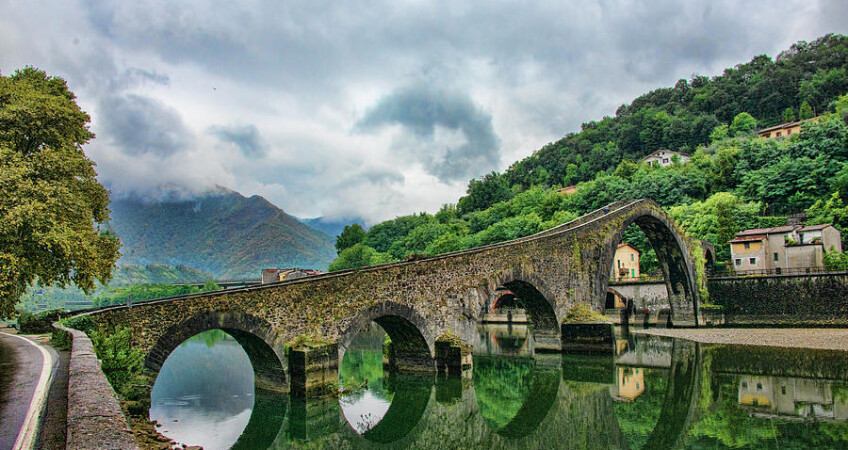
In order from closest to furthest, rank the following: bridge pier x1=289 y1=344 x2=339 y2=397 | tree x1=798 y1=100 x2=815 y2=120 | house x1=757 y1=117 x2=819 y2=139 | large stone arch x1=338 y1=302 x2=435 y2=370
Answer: bridge pier x1=289 y1=344 x2=339 y2=397, large stone arch x1=338 y1=302 x2=435 y2=370, house x1=757 y1=117 x2=819 y2=139, tree x1=798 y1=100 x2=815 y2=120

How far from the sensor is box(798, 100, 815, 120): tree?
232 ft

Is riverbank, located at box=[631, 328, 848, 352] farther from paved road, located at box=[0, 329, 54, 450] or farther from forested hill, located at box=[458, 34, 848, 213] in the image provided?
forested hill, located at box=[458, 34, 848, 213]

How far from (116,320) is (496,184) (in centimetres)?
8390

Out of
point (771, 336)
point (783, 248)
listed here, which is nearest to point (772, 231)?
point (783, 248)

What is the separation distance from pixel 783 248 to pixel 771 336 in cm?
1498

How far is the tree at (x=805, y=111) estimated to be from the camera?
7068 cm

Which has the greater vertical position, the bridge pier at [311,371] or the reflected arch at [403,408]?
the bridge pier at [311,371]

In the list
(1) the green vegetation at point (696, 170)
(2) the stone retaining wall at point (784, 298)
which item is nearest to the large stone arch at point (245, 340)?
(2) the stone retaining wall at point (784, 298)

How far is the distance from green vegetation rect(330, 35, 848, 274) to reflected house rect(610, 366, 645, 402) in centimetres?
2449

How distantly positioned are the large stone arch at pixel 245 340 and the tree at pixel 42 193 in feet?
9.87

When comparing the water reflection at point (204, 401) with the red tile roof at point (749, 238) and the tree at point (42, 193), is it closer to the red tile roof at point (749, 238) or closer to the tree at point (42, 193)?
the tree at point (42, 193)

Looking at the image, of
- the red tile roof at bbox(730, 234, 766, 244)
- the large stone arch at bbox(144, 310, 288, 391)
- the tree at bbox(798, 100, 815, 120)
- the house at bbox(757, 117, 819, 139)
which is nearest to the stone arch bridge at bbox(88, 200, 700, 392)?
the large stone arch at bbox(144, 310, 288, 391)

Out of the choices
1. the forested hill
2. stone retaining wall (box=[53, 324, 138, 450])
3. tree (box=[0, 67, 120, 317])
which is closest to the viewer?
stone retaining wall (box=[53, 324, 138, 450])

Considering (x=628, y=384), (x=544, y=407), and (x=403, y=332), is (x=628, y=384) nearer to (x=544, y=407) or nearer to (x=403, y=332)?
(x=544, y=407)
